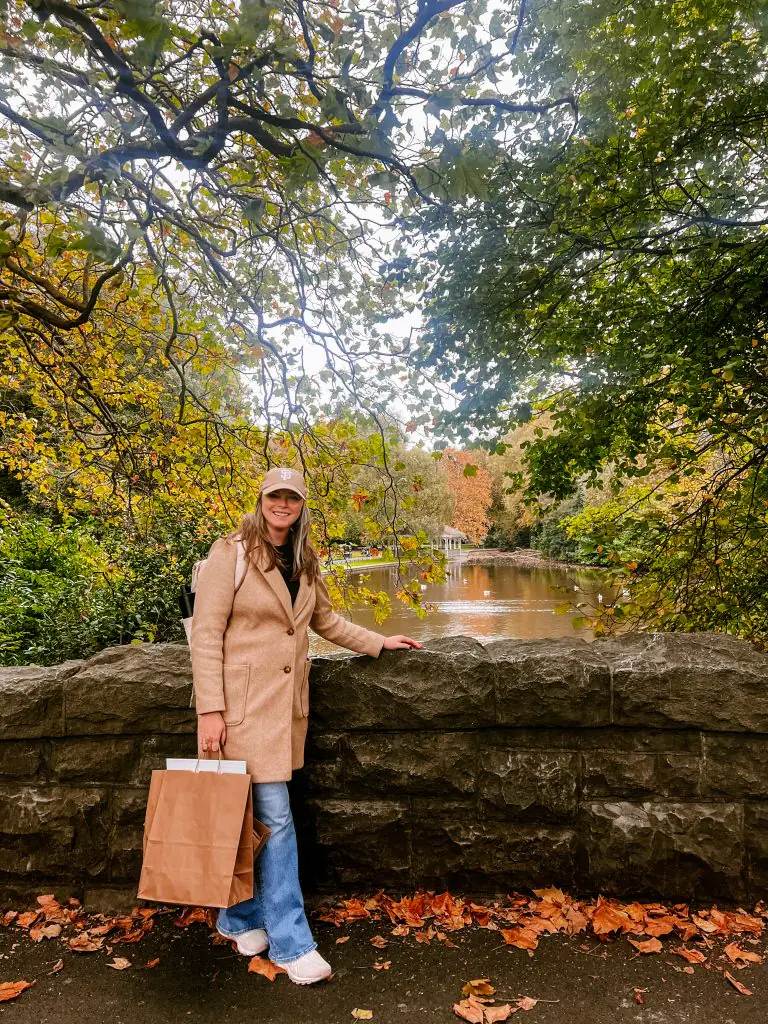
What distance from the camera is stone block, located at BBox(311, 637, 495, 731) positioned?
2.54 meters

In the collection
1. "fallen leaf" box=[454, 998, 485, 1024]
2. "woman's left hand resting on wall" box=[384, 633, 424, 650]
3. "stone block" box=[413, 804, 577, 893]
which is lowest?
"fallen leaf" box=[454, 998, 485, 1024]

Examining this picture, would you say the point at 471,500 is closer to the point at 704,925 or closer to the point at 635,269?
the point at 635,269

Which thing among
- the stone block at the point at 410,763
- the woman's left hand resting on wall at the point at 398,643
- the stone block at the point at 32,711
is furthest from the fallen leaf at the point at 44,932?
the woman's left hand resting on wall at the point at 398,643

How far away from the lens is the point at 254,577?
2420mm

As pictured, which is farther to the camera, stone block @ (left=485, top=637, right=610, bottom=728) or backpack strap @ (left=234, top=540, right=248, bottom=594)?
stone block @ (left=485, top=637, right=610, bottom=728)

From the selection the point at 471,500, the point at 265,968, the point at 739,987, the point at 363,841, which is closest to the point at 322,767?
the point at 363,841

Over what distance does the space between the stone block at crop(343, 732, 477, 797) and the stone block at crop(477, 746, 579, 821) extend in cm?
8

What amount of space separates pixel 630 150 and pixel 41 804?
15.7ft

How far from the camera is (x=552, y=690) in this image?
251cm

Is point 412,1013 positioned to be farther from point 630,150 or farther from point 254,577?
point 630,150

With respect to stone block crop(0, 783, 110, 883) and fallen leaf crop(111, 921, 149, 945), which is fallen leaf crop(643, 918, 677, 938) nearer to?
fallen leaf crop(111, 921, 149, 945)

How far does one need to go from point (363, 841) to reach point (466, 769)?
1.69ft

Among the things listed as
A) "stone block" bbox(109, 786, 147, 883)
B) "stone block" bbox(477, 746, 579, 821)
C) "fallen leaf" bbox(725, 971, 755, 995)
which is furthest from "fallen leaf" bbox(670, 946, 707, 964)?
"stone block" bbox(109, 786, 147, 883)

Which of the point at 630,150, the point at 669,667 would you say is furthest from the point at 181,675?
the point at 630,150
